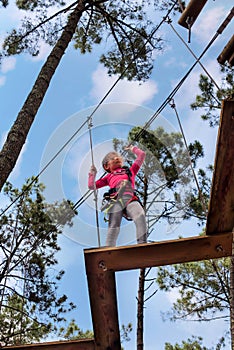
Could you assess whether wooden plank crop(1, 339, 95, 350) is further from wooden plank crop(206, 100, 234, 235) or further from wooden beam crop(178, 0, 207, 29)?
wooden beam crop(178, 0, 207, 29)

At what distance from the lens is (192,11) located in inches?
141

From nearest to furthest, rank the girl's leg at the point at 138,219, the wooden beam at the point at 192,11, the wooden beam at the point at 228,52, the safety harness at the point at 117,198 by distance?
1. the girl's leg at the point at 138,219
2. the safety harness at the point at 117,198
3. the wooden beam at the point at 192,11
4. the wooden beam at the point at 228,52

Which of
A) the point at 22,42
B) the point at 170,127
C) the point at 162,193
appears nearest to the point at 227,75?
the point at 22,42

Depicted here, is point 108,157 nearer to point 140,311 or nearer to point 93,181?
point 93,181

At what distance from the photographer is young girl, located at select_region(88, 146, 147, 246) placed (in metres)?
2.61

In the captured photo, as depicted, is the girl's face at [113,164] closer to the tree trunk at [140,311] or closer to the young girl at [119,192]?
the young girl at [119,192]

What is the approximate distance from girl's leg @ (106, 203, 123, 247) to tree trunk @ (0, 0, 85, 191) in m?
1.12

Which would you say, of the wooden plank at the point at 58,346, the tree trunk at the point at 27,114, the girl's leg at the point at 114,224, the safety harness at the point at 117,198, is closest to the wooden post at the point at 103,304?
the wooden plank at the point at 58,346

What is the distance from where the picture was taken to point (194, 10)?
141 inches

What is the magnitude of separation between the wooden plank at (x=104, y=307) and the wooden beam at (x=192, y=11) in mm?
2259

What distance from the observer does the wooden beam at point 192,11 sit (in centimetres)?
357

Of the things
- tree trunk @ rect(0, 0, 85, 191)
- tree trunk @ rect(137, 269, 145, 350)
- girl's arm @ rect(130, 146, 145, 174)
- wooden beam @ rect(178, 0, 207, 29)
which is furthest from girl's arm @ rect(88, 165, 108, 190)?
tree trunk @ rect(137, 269, 145, 350)

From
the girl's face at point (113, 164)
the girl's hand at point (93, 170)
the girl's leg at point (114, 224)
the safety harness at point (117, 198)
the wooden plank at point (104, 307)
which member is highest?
the girl's face at point (113, 164)

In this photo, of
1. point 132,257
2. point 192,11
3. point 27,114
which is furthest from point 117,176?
point 192,11
